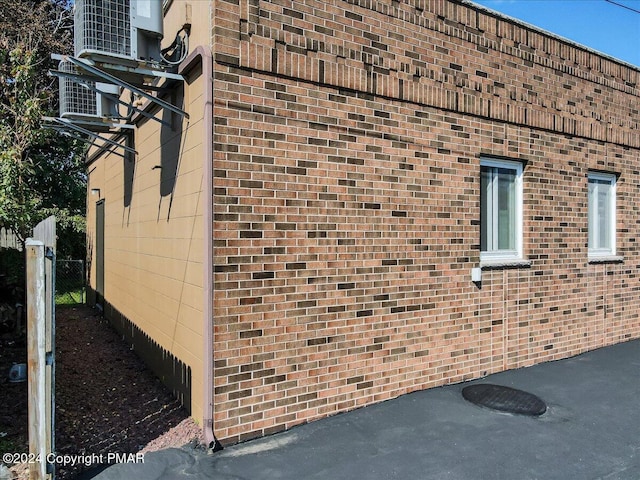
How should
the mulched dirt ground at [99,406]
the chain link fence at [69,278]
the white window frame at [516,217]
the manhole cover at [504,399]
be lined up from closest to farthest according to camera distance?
the mulched dirt ground at [99,406], the manhole cover at [504,399], the white window frame at [516,217], the chain link fence at [69,278]

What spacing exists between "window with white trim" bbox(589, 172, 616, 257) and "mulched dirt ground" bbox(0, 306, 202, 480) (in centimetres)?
638

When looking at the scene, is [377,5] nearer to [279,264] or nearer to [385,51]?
[385,51]

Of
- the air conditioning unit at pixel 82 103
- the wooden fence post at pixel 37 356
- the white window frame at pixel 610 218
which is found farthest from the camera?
the white window frame at pixel 610 218

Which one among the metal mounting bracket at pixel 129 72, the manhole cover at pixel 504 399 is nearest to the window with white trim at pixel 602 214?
the manhole cover at pixel 504 399

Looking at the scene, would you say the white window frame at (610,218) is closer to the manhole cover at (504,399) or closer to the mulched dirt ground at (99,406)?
the manhole cover at (504,399)

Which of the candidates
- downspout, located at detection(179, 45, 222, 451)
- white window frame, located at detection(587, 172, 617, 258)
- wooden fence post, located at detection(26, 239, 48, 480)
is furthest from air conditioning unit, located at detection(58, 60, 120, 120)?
white window frame, located at detection(587, 172, 617, 258)

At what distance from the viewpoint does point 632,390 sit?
5523 millimetres

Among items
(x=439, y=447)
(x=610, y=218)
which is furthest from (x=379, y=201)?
(x=610, y=218)

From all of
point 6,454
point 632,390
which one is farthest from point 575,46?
point 6,454

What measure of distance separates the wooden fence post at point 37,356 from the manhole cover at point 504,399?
386cm

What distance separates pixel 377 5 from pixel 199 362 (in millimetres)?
3915

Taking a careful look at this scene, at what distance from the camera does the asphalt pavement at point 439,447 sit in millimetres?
3639

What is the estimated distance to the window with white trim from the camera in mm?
7480

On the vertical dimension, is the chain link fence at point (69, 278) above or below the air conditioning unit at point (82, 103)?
below
